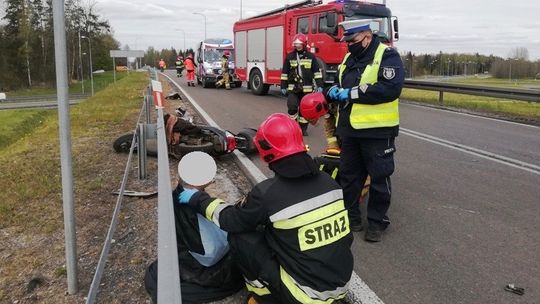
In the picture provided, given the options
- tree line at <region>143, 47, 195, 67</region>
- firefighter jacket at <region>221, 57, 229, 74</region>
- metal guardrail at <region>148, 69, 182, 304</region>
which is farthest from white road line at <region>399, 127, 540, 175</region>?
tree line at <region>143, 47, 195, 67</region>

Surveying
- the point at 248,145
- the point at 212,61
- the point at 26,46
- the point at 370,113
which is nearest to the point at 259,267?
the point at 370,113

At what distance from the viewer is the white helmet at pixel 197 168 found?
272 centimetres

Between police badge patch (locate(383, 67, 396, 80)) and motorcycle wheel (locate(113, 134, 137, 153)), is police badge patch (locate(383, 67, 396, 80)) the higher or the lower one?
the higher one

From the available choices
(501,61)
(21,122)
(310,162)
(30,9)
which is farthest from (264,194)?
(501,61)

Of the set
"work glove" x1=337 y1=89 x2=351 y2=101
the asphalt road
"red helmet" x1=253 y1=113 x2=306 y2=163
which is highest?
"work glove" x1=337 y1=89 x2=351 y2=101

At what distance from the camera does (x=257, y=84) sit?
19.5 meters

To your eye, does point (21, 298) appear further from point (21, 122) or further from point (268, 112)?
point (21, 122)

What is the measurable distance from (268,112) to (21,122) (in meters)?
21.4

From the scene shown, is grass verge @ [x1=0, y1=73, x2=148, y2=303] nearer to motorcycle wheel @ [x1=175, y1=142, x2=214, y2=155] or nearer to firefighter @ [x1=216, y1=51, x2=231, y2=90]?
motorcycle wheel @ [x1=175, y1=142, x2=214, y2=155]

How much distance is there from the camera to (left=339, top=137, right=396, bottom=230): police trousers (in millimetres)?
4156

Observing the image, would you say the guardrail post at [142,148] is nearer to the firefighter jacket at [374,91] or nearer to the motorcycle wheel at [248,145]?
the motorcycle wheel at [248,145]

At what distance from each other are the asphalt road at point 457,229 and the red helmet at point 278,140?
121 cm

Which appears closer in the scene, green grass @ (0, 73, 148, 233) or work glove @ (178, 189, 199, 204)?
work glove @ (178, 189, 199, 204)

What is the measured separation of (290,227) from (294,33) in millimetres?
14336
